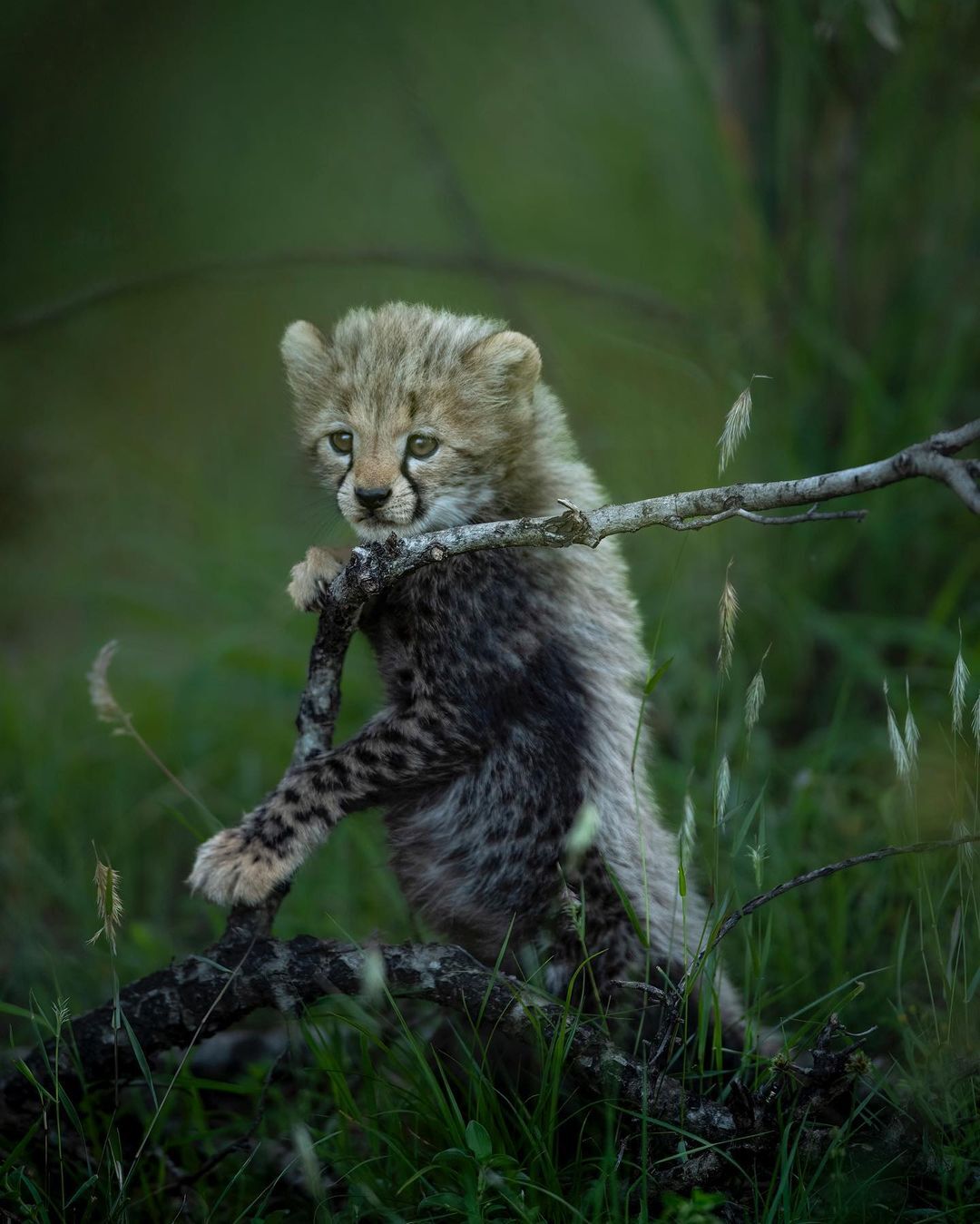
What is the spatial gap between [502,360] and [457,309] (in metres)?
0.90

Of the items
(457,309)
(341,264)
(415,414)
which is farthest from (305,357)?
(341,264)

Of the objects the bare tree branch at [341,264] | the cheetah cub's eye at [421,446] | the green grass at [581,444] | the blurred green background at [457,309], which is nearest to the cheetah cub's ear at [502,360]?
the cheetah cub's eye at [421,446]

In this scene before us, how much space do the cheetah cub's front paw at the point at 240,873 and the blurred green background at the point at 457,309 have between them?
0.42ft

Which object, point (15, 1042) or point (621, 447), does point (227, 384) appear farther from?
point (15, 1042)

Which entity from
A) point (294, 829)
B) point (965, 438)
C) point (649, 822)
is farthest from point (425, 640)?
point (965, 438)

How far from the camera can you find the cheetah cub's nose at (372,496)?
7.21 ft

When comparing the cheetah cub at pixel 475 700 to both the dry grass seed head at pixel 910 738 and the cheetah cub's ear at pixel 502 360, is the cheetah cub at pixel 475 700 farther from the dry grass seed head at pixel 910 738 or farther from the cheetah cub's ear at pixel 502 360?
the dry grass seed head at pixel 910 738

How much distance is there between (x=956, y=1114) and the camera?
1889mm

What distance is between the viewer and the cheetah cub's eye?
2.33 metres

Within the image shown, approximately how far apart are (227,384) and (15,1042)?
3911 mm

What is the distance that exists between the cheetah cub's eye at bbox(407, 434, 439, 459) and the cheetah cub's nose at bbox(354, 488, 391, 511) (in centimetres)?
15

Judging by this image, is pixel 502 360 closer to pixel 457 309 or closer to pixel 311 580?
pixel 311 580

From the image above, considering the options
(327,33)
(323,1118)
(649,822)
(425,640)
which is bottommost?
(323,1118)

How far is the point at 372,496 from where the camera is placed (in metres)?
2.20
